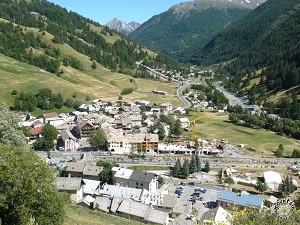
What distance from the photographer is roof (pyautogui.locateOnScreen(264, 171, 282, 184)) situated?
5816 cm

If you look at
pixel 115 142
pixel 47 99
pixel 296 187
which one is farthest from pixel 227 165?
pixel 47 99

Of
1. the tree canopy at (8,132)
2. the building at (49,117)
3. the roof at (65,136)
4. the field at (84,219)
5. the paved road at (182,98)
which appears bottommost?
the field at (84,219)

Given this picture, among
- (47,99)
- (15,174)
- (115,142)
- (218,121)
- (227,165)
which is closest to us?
(15,174)

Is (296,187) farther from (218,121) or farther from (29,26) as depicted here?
(29,26)

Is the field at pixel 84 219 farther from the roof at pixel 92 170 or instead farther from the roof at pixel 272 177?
the roof at pixel 272 177

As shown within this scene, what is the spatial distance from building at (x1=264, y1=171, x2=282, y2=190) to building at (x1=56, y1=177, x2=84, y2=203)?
34.2m

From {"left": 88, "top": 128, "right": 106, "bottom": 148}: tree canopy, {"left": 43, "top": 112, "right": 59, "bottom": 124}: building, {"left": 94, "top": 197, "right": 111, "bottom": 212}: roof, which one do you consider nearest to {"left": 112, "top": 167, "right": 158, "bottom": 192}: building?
{"left": 94, "top": 197, "right": 111, "bottom": 212}: roof

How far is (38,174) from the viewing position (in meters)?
17.9

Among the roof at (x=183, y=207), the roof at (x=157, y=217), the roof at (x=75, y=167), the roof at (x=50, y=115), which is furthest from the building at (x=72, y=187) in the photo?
the roof at (x=50, y=115)

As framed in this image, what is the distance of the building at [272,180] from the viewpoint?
188 ft

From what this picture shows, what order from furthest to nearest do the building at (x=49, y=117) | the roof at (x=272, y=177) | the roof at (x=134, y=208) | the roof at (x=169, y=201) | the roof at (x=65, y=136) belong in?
the building at (x=49, y=117), the roof at (x=65, y=136), the roof at (x=272, y=177), the roof at (x=169, y=201), the roof at (x=134, y=208)

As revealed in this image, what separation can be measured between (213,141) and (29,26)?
448ft

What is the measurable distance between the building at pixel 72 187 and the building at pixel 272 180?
1348 inches

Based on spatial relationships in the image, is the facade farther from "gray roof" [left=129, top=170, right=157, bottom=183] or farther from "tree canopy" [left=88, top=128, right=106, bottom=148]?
"gray roof" [left=129, top=170, right=157, bottom=183]
